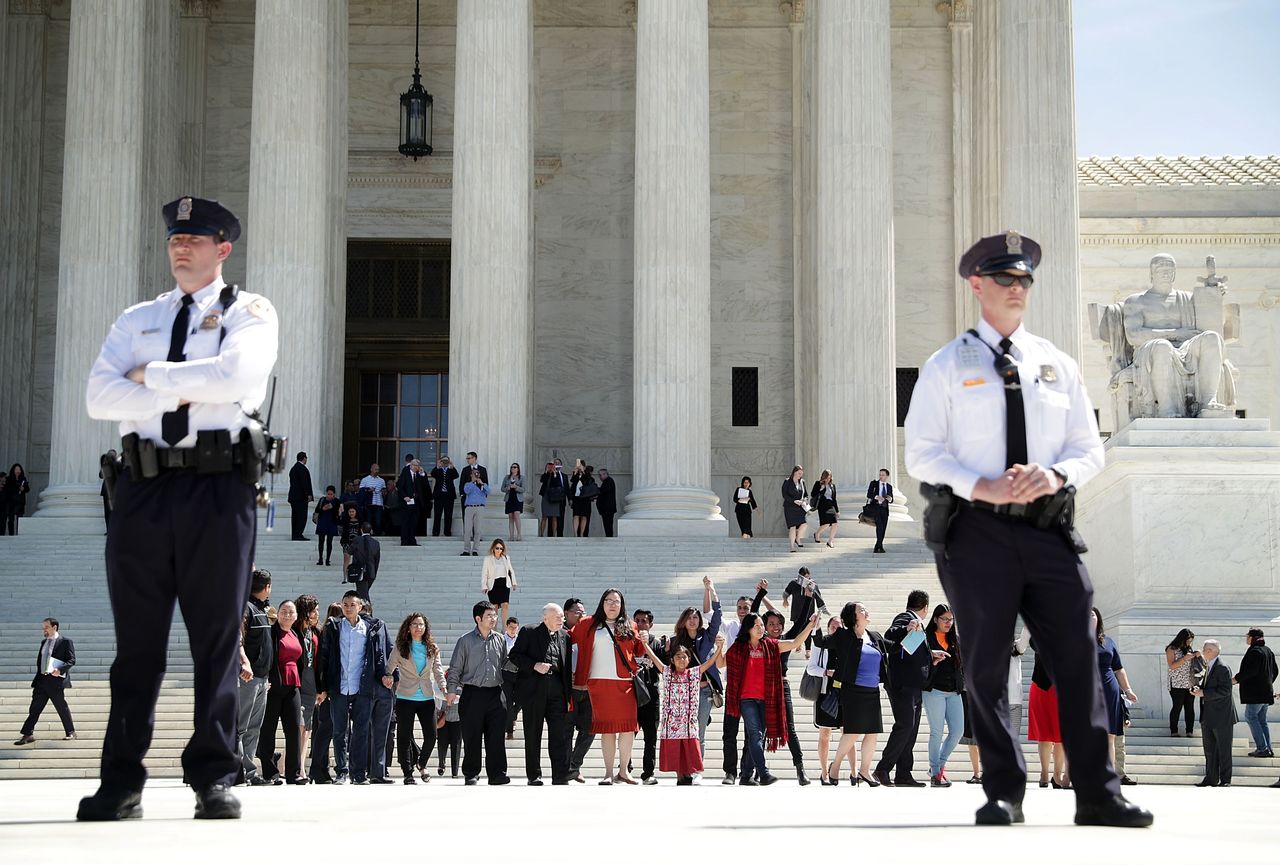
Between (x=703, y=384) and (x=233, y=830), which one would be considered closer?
(x=233, y=830)

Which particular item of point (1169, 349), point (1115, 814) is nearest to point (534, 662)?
point (1115, 814)

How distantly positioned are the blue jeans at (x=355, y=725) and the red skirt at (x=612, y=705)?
2.40 metres

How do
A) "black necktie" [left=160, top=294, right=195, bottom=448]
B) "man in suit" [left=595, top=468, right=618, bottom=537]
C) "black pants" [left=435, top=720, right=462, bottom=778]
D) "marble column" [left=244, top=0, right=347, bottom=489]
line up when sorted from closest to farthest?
1. "black necktie" [left=160, top=294, right=195, bottom=448]
2. "black pants" [left=435, top=720, right=462, bottom=778]
3. "marble column" [left=244, top=0, right=347, bottom=489]
4. "man in suit" [left=595, top=468, right=618, bottom=537]

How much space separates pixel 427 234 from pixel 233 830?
40.4 m

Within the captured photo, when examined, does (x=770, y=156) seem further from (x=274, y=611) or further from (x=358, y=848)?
(x=358, y=848)

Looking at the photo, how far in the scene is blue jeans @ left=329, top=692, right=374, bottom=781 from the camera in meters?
18.8

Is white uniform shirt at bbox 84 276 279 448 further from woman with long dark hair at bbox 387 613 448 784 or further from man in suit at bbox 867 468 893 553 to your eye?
man in suit at bbox 867 468 893 553

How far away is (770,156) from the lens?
47594 millimetres

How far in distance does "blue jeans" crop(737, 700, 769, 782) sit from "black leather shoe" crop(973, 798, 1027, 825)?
10803 mm

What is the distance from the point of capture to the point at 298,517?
34.8 meters

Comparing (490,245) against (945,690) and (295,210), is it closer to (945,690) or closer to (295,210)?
(295,210)

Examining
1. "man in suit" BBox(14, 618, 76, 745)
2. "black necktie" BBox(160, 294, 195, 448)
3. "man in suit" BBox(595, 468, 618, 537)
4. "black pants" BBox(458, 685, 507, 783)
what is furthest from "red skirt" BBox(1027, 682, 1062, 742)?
"man in suit" BBox(595, 468, 618, 537)

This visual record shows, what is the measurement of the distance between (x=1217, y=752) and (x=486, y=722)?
Result: 876 centimetres

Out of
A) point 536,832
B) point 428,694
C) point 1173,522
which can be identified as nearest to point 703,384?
point 1173,522
